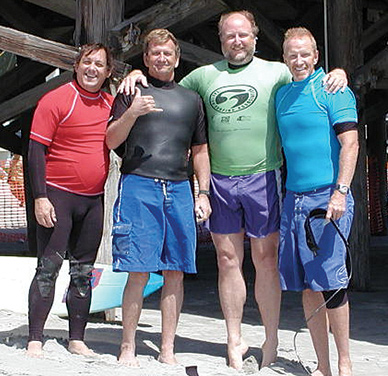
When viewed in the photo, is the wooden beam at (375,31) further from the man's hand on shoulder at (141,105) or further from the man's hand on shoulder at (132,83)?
the man's hand on shoulder at (141,105)

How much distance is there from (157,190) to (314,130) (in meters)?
0.90

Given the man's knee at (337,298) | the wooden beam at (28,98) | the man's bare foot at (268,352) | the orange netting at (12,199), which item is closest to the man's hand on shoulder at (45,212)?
the man's bare foot at (268,352)

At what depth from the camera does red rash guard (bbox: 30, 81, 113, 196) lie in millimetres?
4844

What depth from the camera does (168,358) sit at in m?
4.94

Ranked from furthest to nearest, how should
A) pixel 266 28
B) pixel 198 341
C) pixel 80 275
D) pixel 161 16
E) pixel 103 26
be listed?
pixel 266 28
pixel 161 16
pixel 103 26
pixel 198 341
pixel 80 275

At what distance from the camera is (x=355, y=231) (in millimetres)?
8289

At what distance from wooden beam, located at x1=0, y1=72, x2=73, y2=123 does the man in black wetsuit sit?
9.05 feet

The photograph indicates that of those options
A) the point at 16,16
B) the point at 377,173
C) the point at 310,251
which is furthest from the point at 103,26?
the point at 377,173

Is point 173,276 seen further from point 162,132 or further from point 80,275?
point 162,132

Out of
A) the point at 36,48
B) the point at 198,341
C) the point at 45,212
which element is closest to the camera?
the point at 45,212

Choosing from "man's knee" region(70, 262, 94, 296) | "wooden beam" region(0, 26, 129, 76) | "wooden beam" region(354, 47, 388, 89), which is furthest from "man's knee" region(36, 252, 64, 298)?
"wooden beam" region(354, 47, 388, 89)

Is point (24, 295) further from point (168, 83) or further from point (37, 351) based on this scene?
point (168, 83)

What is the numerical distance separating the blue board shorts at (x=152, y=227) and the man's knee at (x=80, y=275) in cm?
25

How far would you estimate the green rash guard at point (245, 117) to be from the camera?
15.8 feet
